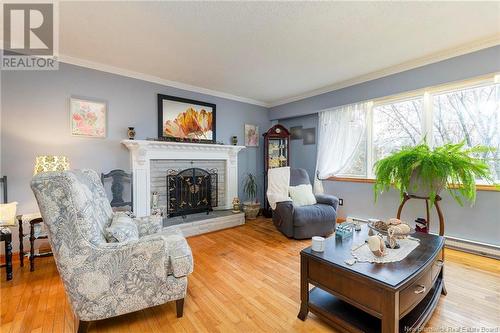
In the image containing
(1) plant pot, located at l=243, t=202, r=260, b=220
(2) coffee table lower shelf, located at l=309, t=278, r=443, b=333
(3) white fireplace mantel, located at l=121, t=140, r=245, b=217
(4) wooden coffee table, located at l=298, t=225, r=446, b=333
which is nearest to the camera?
(4) wooden coffee table, located at l=298, t=225, r=446, b=333

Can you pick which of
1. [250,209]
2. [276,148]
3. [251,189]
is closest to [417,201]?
[276,148]

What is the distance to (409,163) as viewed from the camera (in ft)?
7.89

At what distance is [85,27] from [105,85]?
101cm

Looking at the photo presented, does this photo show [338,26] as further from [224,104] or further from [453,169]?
[224,104]

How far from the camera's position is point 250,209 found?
165 inches

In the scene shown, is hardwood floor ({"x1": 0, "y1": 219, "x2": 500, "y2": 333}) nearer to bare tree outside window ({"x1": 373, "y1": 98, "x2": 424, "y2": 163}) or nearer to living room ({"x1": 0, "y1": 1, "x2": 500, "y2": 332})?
living room ({"x1": 0, "y1": 1, "x2": 500, "y2": 332})

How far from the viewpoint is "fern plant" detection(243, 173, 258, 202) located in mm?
4570

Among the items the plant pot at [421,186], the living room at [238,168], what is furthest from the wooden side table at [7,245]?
the plant pot at [421,186]

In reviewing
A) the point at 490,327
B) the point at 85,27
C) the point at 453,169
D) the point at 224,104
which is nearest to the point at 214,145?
the point at 224,104

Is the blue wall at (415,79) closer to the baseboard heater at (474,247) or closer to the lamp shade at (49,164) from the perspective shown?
the baseboard heater at (474,247)

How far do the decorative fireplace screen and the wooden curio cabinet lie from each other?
106 centimetres

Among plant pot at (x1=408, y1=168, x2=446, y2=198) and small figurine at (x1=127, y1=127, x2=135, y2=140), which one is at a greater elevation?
small figurine at (x1=127, y1=127, x2=135, y2=140)

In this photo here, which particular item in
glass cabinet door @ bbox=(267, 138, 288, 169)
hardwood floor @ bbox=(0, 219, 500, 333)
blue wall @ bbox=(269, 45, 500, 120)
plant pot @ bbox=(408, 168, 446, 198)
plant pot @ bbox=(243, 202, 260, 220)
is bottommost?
hardwood floor @ bbox=(0, 219, 500, 333)

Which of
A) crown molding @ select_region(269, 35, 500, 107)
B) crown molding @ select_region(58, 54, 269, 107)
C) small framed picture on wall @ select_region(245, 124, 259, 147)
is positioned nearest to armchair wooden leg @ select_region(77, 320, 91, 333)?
crown molding @ select_region(58, 54, 269, 107)
